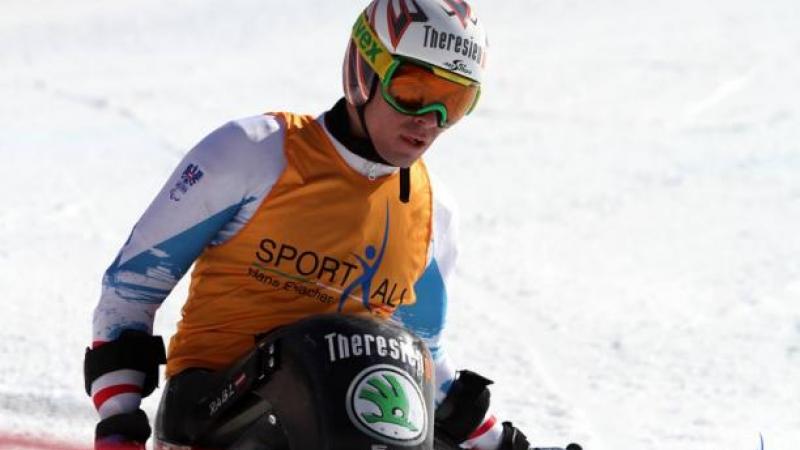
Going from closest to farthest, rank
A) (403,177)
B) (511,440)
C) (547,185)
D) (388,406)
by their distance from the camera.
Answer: (388,406) < (403,177) < (511,440) < (547,185)

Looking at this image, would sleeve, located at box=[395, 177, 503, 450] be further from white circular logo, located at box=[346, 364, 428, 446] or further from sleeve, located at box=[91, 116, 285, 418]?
white circular logo, located at box=[346, 364, 428, 446]

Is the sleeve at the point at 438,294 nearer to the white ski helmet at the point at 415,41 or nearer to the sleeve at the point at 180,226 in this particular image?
the white ski helmet at the point at 415,41

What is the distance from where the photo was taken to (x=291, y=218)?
145 inches

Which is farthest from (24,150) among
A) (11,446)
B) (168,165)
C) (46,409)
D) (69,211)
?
(11,446)

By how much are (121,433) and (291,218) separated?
679 mm

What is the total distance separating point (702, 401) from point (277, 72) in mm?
8551

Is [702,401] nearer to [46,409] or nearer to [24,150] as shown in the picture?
[46,409]

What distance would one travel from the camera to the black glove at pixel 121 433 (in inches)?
135

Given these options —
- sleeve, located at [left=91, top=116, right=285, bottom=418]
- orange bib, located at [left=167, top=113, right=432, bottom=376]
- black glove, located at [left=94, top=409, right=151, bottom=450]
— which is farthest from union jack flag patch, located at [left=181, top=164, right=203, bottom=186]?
black glove, located at [left=94, top=409, right=151, bottom=450]

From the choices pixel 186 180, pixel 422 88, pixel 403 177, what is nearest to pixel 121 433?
pixel 186 180

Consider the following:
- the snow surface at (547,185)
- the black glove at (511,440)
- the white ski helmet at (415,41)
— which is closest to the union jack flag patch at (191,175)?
the white ski helmet at (415,41)

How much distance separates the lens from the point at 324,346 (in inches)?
123

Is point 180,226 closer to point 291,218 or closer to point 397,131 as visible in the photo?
point 291,218

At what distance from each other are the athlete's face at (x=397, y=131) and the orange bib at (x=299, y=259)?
0.11 meters
